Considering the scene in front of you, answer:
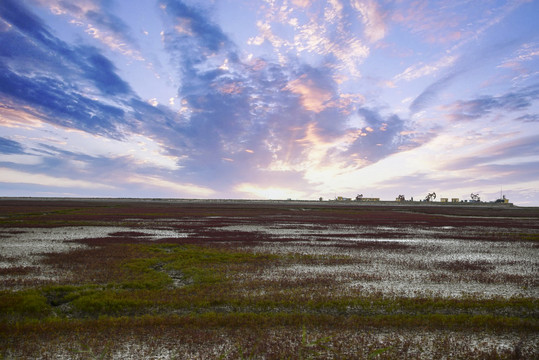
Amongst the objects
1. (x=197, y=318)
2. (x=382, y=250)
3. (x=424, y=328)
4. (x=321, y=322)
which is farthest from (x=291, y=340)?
(x=382, y=250)

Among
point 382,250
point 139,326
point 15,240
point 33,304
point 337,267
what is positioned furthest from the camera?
point 15,240

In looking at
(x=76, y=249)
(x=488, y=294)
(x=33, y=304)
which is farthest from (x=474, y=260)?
(x=76, y=249)

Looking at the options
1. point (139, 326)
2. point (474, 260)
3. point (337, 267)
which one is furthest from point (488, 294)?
point (139, 326)

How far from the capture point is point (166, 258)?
2247 centimetres

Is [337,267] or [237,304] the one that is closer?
[237,304]

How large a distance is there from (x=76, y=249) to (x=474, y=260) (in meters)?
30.6

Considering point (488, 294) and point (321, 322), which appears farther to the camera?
point (488, 294)

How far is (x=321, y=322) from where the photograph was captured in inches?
449

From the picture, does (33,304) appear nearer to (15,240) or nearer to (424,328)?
A: (424,328)

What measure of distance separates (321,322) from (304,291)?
345cm

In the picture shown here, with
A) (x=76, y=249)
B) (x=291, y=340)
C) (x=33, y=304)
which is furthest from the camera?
(x=76, y=249)

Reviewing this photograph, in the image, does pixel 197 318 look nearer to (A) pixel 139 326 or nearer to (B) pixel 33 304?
(A) pixel 139 326

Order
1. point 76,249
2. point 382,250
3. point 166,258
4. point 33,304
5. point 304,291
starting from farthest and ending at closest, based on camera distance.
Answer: point 382,250
point 76,249
point 166,258
point 304,291
point 33,304

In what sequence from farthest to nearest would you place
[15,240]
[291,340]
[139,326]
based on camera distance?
[15,240] < [139,326] < [291,340]
